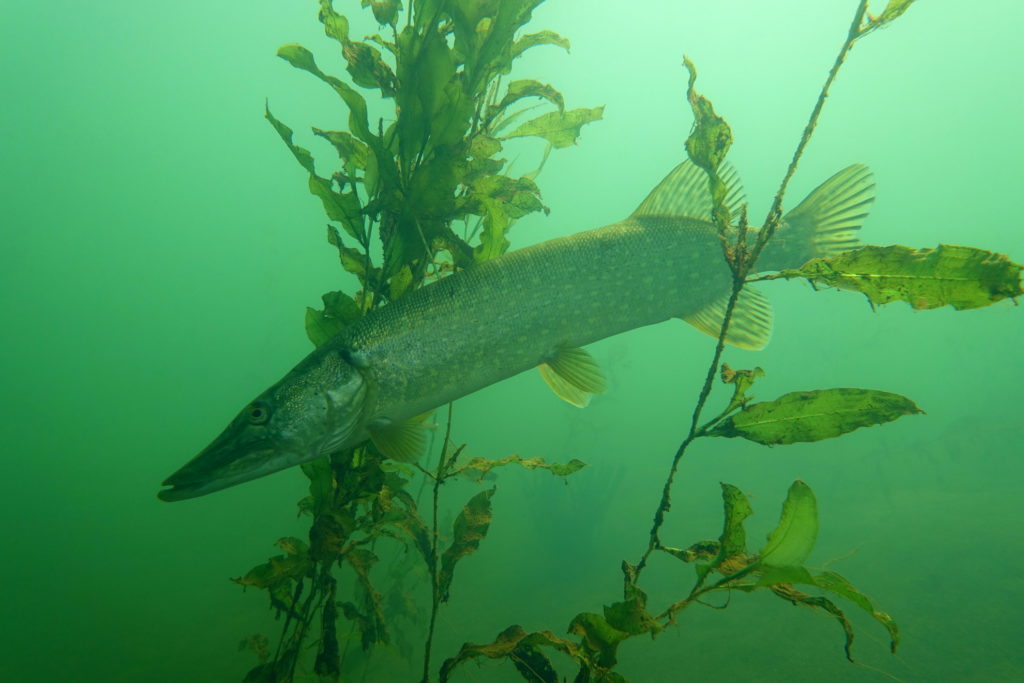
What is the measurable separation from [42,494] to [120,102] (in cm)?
3552

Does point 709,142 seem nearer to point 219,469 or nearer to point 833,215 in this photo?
point 833,215

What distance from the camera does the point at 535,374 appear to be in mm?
45438

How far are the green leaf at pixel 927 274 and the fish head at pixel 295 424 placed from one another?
2.08m

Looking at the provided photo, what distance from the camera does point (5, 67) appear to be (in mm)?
38406

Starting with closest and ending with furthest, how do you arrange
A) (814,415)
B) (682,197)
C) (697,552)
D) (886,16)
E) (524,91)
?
(886,16) → (814,415) → (697,552) → (524,91) → (682,197)

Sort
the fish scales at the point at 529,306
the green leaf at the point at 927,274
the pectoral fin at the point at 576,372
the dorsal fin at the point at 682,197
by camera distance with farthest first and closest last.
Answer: the dorsal fin at the point at 682,197 < the pectoral fin at the point at 576,372 < the fish scales at the point at 529,306 < the green leaf at the point at 927,274

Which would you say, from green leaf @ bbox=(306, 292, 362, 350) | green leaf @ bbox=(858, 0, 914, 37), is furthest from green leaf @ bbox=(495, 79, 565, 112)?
green leaf @ bbox=(858, 0, 914, 37)

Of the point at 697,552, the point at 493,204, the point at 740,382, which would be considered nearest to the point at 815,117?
the point at 740,382

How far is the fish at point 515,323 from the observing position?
7.80 ft

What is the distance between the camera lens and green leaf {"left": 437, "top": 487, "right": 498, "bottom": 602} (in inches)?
91.2

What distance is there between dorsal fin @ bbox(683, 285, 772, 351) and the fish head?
2.19 m

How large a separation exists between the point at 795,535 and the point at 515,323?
168 cm

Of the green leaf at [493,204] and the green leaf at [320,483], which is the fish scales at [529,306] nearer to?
the green leaf at [493,204]

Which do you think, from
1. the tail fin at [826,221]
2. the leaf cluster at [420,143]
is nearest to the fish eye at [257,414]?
the leaf cluster at [420,143]
